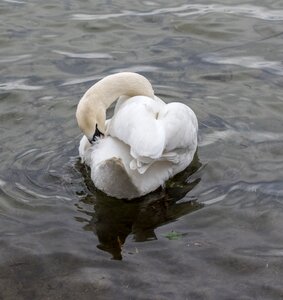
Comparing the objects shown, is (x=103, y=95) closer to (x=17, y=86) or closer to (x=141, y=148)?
(x=141, y=148)

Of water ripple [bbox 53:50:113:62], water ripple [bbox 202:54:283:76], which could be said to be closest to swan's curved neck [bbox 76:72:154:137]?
water ripple [bbox 202:54:283:76]

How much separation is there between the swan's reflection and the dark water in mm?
16

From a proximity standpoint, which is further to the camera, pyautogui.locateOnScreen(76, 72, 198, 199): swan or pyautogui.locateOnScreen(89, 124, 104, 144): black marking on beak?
pyautogui.locateOnScreen(89, 124, 104, 144): black marking on beak

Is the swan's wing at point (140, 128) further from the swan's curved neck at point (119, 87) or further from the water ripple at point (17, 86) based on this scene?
the water ripple at point (17, 86)

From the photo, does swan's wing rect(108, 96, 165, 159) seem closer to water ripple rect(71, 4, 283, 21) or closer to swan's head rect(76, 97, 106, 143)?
swan's head rect(76, 97, 106, 143)

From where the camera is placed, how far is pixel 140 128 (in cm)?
643

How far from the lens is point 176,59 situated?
10.2 m

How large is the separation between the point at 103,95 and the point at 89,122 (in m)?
0.53

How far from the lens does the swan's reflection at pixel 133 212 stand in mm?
6398

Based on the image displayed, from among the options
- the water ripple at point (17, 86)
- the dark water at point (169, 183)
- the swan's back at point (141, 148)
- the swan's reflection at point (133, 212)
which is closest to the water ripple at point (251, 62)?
the dark water at point (169, 183)

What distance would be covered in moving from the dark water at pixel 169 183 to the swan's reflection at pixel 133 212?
16mm

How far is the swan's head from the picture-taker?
6969 millimetres

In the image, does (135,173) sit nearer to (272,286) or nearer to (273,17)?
(272,286)

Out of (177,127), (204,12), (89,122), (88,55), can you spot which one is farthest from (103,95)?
(204,12)
